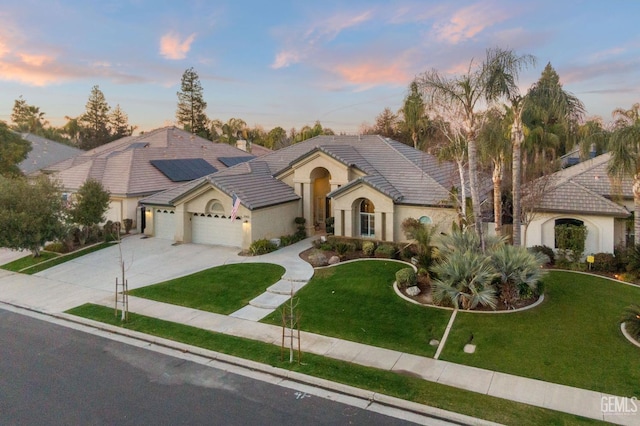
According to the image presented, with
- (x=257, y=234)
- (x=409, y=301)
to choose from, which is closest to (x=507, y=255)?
(x=409, y=301)

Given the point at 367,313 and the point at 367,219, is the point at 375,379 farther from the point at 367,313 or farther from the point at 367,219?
the point at 367,219

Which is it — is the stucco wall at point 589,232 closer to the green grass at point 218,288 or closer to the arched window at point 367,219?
the arched window at point 367,219

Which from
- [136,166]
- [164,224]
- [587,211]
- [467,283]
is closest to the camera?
[467,283]

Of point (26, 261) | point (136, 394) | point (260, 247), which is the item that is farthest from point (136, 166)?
point (136, 394)

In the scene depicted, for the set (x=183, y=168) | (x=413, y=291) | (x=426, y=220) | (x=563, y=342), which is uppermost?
(x=183, y=168)

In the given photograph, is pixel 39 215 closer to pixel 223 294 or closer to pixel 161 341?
pixel 223 294

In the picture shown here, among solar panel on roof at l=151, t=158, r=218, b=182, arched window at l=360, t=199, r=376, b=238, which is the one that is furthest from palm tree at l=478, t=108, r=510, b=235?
solar panel on roof at l=151, t=158, r=218, b=182
